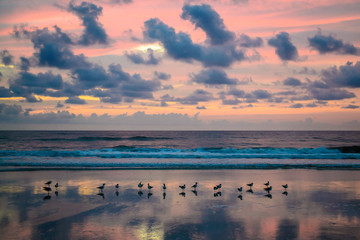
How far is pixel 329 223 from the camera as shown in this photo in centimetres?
962

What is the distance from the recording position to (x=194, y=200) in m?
12.6

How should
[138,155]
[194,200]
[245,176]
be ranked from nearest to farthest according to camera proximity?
[194,200] → [245,176] → [138,155]

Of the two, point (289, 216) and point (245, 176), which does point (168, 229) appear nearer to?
point (289, 216)

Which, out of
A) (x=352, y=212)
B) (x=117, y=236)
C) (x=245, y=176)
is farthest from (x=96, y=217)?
(x=245, y=176)

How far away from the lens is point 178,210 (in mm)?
11086

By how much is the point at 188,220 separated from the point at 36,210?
606 cm

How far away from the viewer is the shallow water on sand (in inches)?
344

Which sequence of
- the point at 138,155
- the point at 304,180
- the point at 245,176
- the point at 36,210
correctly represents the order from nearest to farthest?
the point at 36,210 → the point at 304,180 → the point at 245,176 → the point at 138,155

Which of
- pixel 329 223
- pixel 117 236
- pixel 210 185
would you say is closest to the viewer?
pixel 117 236

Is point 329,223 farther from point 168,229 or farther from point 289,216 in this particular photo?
point 168,229

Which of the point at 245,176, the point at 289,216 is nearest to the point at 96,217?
the point at 289,216

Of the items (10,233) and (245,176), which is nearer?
(10,233)

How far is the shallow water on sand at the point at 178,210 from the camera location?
8.73m

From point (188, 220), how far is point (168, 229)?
3.60ft
